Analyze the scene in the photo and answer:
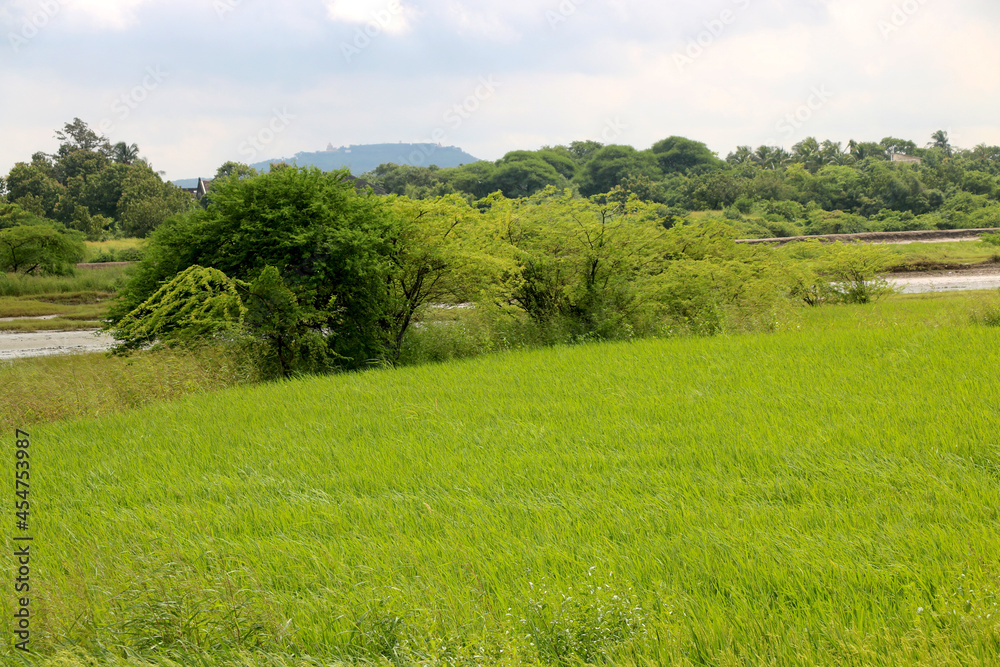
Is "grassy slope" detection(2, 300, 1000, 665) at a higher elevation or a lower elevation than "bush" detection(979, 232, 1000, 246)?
lower

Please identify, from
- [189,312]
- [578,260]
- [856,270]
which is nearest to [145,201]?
[189,312]

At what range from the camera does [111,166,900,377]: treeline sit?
1026 cm

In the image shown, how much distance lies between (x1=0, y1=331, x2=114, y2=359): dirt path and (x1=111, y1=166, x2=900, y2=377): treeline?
11.3 m

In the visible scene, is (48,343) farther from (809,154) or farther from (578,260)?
(809,154)

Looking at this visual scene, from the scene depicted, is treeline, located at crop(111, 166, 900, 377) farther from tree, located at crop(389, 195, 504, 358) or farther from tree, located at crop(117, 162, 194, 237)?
tree, located at crop(117, 162, 194, 237)

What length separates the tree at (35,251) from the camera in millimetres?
35375

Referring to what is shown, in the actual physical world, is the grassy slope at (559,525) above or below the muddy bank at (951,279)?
above

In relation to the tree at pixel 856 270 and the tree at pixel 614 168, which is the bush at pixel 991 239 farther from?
the tree at pixel 614 168

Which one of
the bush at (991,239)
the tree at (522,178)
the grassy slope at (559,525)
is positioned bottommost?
the grassy slope at (559,525)

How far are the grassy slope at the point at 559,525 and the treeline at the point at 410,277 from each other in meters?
3.29

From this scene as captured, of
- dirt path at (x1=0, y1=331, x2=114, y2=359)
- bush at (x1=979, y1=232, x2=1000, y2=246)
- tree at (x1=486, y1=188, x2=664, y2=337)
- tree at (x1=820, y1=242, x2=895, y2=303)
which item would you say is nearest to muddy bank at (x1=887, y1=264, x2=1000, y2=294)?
bush at (x1=979, y1=232, x2=1000, y2=246)

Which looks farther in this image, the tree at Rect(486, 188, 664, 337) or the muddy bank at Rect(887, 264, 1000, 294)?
the muddy bank at Rect(887, 264, 1000, 294)

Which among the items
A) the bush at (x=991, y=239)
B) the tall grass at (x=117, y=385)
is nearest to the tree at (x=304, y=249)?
the tall grass at (x=117, y=385)

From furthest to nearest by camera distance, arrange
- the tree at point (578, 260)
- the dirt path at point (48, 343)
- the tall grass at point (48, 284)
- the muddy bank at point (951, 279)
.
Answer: the tall grass at point (48, 284) < the muddy bank at point (951, 279) < the dirt path at point (48, 343) < the tree at point (578, 260)
